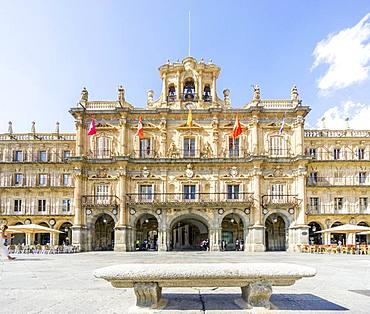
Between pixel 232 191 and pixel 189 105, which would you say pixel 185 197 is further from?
pixel 189 105

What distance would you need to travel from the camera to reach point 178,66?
43156 millimetres

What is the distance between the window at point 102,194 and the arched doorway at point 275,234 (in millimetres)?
17025

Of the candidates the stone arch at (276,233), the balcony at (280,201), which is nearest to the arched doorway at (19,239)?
the stone arch at (276,233)

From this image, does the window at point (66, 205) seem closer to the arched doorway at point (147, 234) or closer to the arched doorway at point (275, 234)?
the arched doorway at point (147, 234)

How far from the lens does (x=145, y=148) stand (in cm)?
4222

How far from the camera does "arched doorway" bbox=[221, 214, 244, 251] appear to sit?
43003mm

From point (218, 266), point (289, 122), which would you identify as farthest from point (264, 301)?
point (289, 122)

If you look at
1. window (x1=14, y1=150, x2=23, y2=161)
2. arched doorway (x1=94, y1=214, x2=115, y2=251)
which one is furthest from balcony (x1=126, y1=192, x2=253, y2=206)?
window (x1=14, y1=150, x2=23, y2=161)

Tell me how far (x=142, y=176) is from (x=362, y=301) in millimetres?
34073

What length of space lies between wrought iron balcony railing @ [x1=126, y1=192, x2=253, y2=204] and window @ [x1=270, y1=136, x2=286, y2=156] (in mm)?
5182

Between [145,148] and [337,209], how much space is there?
71.4 feet

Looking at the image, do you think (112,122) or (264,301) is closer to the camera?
(264,301)

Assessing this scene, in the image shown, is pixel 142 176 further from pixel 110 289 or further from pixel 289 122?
pixel 110 289

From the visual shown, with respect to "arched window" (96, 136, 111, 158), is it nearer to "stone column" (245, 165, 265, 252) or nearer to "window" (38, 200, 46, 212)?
"window" (38, 200, 46, 212)
